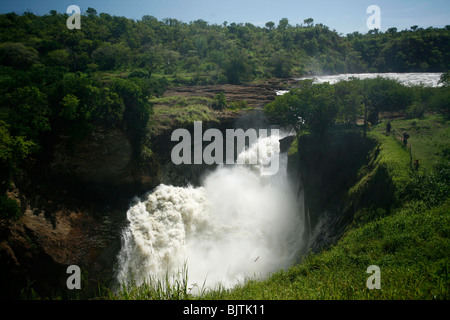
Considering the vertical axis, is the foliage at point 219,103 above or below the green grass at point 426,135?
above

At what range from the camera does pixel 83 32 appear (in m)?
58.1

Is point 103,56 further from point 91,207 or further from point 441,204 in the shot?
point 441,204

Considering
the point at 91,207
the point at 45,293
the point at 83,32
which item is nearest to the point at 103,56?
the point at 83,32

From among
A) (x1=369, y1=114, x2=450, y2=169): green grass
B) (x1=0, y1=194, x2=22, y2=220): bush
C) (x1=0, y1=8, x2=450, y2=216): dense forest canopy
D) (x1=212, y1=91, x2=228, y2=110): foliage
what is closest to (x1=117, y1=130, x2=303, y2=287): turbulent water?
(x1=0, y1=8, x2=450, y2=216): dense forest canopy

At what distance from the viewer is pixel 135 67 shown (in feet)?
191

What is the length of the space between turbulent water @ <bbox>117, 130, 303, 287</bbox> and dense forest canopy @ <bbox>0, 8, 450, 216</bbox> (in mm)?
6665

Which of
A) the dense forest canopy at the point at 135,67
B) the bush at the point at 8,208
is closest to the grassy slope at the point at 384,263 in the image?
the bush at the point at 8,208

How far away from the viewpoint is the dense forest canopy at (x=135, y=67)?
63.4 ft

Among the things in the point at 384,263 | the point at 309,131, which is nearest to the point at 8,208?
the point at 384,263

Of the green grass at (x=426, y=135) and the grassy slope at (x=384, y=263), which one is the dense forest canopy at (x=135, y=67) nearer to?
the green grass at (x=426, y=135)

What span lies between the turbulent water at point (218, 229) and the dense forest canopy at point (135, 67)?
6665 mm

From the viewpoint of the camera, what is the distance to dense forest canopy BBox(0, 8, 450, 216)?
1933 centimetres

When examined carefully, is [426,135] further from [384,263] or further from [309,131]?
[384,263]

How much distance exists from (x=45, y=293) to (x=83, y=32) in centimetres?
5816
